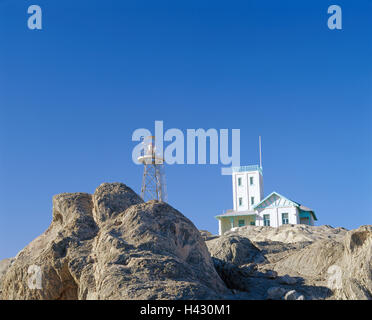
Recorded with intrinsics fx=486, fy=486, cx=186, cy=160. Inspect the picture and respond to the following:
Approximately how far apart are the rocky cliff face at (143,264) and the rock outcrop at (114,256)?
0.01m

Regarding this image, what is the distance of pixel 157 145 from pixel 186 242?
105 ft

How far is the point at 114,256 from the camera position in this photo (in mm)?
6887

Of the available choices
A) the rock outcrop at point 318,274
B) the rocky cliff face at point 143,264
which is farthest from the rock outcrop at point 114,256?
the rock outcrop at point 318,274

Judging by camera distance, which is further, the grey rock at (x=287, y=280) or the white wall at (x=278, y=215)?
the white wall at (x=278, y=215)

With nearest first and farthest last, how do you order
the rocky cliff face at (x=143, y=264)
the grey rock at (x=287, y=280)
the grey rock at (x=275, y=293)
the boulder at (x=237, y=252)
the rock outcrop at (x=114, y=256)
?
Answer: the rock outcrop at (x=114, y=256), the rocky cliff face at (x=143, y=264), the grey rock at (x=275, y=293), the grey rock at (x=287, y=280), the boulder at (x=237, y=252)

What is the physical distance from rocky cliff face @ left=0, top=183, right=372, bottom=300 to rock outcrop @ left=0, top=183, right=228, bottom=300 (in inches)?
0.5

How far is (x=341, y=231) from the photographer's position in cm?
3509

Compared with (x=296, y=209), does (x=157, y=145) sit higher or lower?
higher

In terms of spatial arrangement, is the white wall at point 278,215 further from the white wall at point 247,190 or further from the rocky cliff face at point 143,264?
the rocky cliff face at point 143,264

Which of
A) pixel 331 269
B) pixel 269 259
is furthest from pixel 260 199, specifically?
pixel 331 269

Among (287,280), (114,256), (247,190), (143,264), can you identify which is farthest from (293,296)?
(247,190)

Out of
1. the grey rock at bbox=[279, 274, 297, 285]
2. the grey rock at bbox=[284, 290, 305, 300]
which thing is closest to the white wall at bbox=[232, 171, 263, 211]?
the grey rock at bbox=[279, 274, 297, 285]

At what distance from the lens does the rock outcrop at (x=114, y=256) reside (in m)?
6.33
